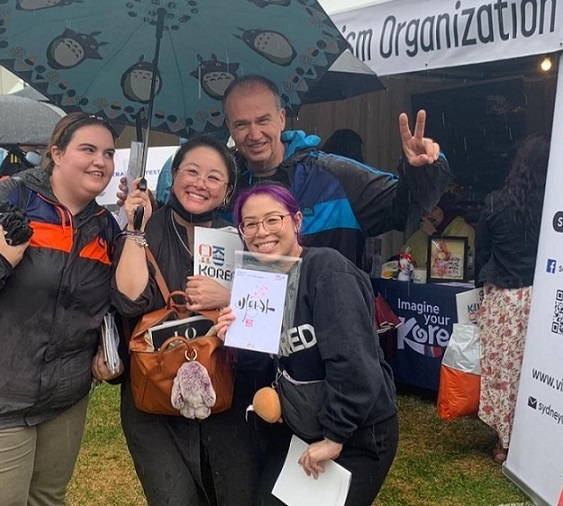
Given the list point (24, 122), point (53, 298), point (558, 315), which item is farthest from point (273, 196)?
point (24, 122)

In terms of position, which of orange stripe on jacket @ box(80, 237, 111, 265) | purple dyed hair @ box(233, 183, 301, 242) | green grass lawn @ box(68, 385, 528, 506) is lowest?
green grass lawn @ box(68, 385, 528, 506)

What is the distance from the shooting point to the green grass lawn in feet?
13.7

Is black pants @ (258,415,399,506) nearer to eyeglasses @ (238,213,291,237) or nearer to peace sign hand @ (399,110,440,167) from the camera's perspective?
eyeglasses @ (238,213,291,237)

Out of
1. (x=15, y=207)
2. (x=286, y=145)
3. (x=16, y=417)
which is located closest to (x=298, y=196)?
(x=286, y=145)

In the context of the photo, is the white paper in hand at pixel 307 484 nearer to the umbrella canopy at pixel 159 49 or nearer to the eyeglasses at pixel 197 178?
the eyeglasses at pixel 197 178

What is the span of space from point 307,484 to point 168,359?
586 mm

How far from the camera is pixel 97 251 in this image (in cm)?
256

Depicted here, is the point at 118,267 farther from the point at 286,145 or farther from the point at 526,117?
the point at 526,117

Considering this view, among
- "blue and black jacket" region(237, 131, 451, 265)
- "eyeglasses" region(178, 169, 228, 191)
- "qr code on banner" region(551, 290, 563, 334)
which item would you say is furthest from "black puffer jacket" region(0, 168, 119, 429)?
"qr code on banner" region(551, 290, 563, 334)

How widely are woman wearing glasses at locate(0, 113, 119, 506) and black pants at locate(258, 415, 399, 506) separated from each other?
723mm

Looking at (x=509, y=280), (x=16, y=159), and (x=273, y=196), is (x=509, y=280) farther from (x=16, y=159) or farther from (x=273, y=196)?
(x=16, y=159)

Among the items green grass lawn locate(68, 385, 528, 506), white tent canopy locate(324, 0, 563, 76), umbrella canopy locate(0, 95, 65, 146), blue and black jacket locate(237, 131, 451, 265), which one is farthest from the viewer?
umbrella canopy locate(0, 95, 65, 146)

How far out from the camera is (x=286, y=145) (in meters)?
3.04

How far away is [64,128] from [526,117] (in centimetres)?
521
